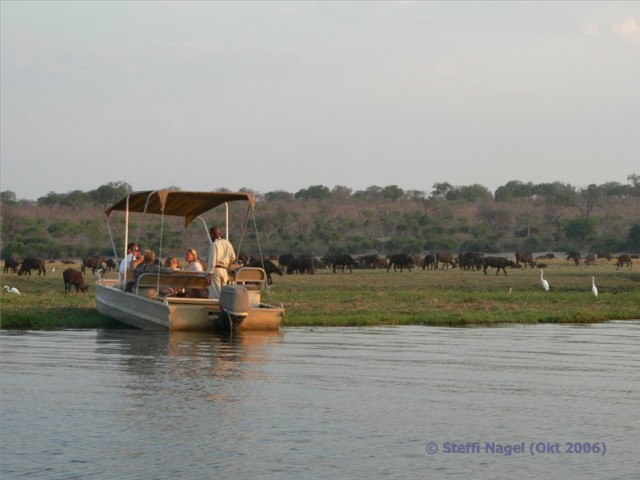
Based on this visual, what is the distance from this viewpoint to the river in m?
9.48

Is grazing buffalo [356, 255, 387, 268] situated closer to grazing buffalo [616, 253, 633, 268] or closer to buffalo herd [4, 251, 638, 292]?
buffalo herd [4, 251, 638, 292]

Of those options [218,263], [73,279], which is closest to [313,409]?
[218,263]

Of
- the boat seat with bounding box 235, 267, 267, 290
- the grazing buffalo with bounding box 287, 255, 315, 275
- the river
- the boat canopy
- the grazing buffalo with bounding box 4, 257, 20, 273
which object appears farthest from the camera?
the grazing buffalo with bounding box 287, 255, 315, 275

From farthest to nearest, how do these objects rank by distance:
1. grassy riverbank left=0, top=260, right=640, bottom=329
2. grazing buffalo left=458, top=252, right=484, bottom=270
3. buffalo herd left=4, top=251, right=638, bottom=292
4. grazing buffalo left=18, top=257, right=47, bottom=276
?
grazing buffalo left=458, top=252, right=484, bottom=270 → buffalo herd left=4, top=251, right=638, bottom=292 → grazing buffalo left=18, top=257, right=47, bottom=276 → grassy riverbank left=0, top=260, right=640, bottom=329

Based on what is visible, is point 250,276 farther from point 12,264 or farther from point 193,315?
point 12,264

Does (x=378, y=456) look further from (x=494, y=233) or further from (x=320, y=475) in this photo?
(x=494, y=233)

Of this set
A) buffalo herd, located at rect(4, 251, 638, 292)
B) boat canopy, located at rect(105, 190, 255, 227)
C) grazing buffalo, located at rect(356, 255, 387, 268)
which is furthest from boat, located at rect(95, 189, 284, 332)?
grazing buffalo, located at rect(356, 255, 387, 268)

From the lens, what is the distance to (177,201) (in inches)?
854

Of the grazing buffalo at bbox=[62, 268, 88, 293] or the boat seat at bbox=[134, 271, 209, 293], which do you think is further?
the grazing buffalo at bbox=[62, 268, 88, 293]

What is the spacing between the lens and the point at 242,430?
424 inches

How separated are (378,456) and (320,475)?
2.84 ft

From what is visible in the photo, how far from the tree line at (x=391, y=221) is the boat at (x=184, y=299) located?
184ft

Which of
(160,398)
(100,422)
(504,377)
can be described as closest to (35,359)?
(160,398)

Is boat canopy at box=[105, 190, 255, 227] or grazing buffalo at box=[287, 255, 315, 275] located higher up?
boat canopy at box=[105, 190, 255, 227]
